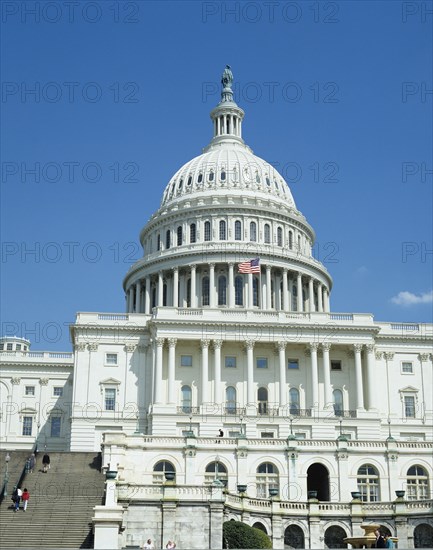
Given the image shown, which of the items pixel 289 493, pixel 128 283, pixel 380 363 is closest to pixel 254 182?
pixel 128 283

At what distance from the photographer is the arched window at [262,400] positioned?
311ft

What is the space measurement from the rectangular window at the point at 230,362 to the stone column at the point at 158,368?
6.86 metres

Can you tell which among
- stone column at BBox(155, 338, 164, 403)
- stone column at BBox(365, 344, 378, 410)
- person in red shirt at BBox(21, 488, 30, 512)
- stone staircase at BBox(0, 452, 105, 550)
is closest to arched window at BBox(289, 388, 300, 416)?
stone column at BBox(365, 344, 378, 410)

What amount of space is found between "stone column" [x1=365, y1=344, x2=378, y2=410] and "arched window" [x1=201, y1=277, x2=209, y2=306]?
24983 mm

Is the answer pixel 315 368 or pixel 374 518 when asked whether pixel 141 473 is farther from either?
pixel 315 368

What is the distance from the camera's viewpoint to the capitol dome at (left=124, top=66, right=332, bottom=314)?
382 feet

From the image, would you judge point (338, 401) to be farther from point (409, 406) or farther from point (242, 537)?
point (242, 537)

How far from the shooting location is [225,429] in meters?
89.1

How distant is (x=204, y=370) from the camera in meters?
94.6

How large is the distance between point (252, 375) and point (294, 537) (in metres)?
36.3

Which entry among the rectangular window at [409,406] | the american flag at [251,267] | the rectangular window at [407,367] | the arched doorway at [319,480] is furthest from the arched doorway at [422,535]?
the american flag at [251,267]

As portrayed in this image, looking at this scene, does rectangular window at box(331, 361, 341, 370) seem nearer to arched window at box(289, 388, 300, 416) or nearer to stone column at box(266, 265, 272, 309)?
arched window at box(289, 388, 300, 416)

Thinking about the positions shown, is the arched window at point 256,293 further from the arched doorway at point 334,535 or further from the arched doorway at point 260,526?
the arched doorway at point 260,526

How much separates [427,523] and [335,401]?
123 ft
